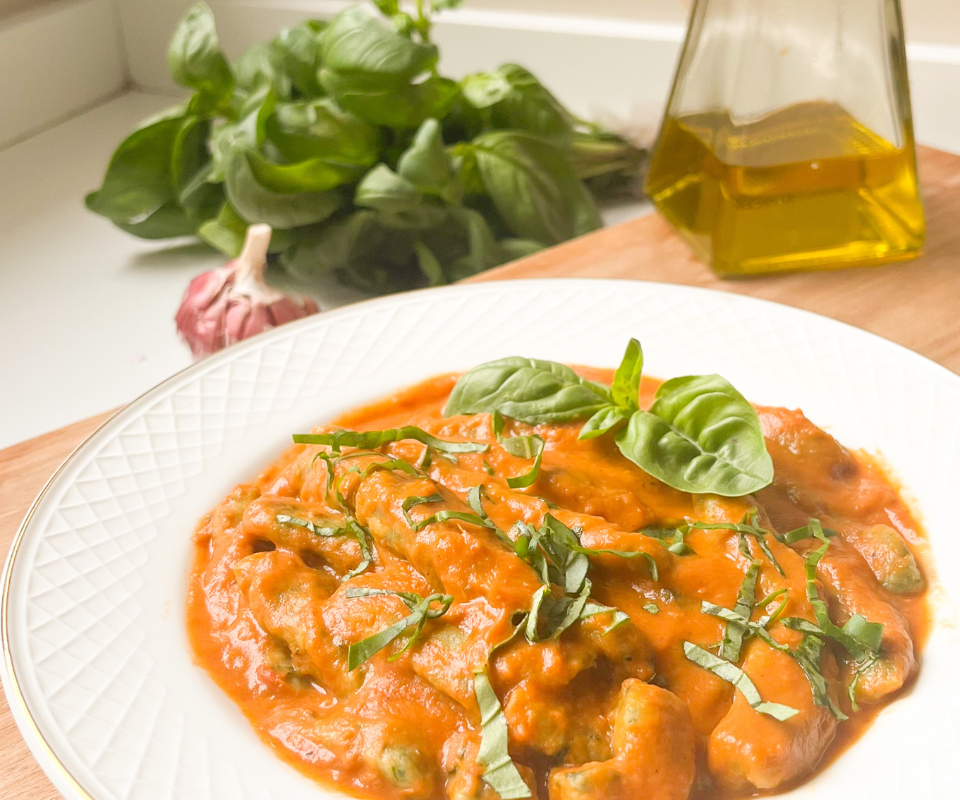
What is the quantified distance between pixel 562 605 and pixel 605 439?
1.39 feet

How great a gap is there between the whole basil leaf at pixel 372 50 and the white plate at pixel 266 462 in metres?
0.69

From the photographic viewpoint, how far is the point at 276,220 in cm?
262

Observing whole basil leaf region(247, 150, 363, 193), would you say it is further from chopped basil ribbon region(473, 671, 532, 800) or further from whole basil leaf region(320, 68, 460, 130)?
chopped basil ribbon region(473, 671, 532, 800)

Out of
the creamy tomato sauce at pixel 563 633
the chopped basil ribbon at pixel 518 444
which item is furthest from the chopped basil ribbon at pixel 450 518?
the chopped basil ribbon at pixel 518 444

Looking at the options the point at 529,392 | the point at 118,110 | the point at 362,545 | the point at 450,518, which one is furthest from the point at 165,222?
the point at 450,518

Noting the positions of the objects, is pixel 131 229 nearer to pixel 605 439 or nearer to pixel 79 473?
pixel 79 473

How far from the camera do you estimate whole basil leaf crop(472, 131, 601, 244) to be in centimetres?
276

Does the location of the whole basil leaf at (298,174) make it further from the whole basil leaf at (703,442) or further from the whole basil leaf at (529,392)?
the whole basil leaf at (703,442)

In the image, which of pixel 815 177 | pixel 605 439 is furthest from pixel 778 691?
pixel 815 177

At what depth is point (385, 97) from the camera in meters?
2.65

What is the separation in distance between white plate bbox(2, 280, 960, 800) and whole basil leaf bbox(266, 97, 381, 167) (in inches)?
25.8

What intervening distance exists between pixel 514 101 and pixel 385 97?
39cm

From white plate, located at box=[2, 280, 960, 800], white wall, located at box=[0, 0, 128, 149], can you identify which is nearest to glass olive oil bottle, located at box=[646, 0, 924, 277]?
white plate, located at box=[2, 280, 960, 800]

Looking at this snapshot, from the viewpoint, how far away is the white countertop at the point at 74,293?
9.00 ft
